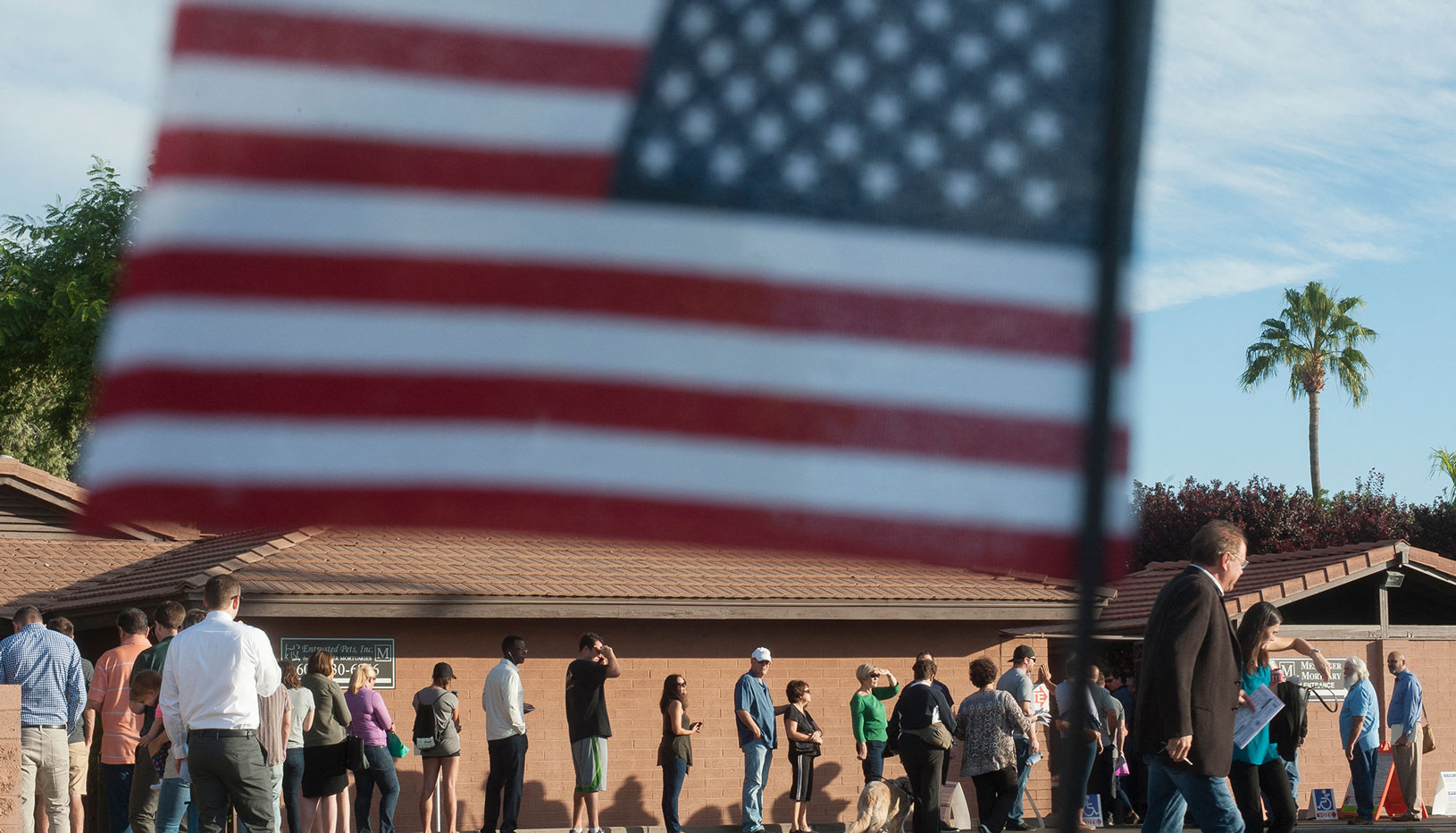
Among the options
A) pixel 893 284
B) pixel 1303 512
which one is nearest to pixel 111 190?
pixel 1303 512

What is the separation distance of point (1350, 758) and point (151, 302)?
48.7 ft

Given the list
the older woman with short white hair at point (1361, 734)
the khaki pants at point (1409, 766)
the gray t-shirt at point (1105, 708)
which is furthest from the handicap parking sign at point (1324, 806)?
the gray t-shirt at point (1105, 708)

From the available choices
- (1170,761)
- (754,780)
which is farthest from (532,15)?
(754,780)

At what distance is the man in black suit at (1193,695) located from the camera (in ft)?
19.2

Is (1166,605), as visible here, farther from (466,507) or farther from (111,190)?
(111,190)

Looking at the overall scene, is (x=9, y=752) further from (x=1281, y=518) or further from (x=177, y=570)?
(x=1281, y=518)

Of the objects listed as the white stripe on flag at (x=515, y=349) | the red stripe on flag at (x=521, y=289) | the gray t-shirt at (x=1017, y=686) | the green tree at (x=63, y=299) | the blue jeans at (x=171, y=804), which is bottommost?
the blue jeans at (x=171, y=804)

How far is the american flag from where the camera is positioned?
274cm

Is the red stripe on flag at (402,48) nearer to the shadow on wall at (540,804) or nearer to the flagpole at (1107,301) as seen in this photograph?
the flagpole at (1107,301)

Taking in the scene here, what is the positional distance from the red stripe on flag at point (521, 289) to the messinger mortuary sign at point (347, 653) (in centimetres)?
1290

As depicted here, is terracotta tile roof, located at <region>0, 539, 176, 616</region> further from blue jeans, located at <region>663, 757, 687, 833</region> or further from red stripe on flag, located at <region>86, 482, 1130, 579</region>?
red stripe on flag, located at <region>86, 482, 1130, 579</region>

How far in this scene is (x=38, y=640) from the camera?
952cm

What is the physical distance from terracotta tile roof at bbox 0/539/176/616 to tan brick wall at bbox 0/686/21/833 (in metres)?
8.38

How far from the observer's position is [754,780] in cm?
1395
